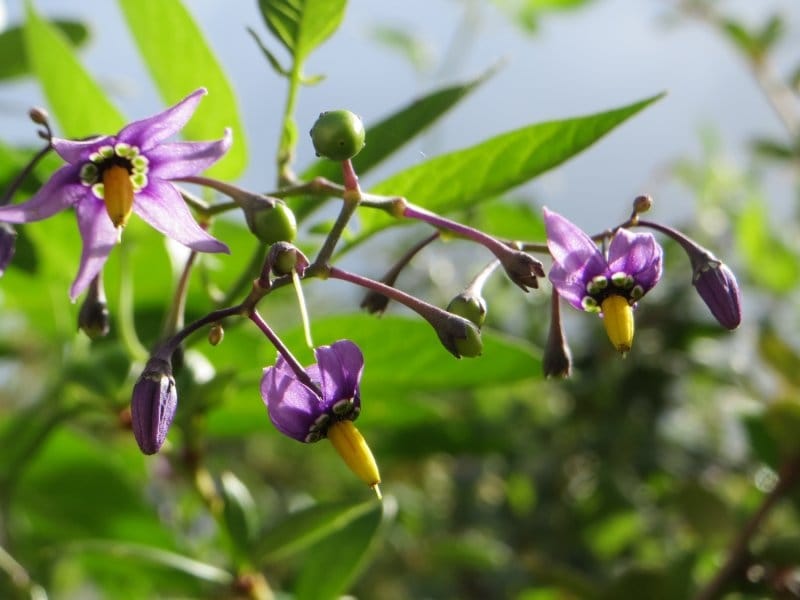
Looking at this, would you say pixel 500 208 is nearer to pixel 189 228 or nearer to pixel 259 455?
pixel 189 228

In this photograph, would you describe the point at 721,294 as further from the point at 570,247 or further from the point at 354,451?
the point at 354,451

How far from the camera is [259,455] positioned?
3.15 m

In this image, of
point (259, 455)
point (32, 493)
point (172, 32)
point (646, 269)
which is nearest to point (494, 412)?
point (259, 455)

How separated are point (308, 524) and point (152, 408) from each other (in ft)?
1.35

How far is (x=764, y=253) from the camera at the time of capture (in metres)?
2.59

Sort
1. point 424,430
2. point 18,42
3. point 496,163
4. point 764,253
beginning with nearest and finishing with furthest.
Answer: point 496,163 → point 18,42 → point 424,430 → point 764,253

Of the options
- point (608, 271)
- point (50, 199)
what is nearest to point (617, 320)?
point (608, 271)

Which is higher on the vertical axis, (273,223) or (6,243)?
(273,223)

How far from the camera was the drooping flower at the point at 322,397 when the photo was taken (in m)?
0.83

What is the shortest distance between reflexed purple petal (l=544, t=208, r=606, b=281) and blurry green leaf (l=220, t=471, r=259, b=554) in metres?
0.55

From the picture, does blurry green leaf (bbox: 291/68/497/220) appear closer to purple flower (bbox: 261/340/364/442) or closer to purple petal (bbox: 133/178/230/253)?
purple petal (bbox: 133/178/230/253)

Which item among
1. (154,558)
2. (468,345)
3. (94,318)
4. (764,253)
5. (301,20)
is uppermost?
(301,20)

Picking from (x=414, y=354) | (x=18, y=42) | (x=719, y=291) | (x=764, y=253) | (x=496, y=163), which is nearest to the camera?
(x=719, y=291)

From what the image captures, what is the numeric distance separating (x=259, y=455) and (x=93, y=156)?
2.27 m
